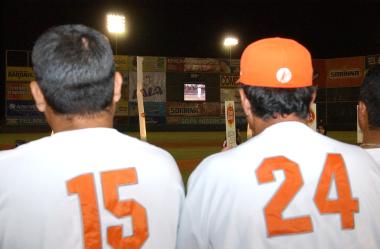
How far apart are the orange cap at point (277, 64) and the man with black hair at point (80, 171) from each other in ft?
1.77

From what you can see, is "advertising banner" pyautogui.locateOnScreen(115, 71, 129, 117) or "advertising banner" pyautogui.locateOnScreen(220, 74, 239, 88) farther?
"advertising banner" pyautogui.locateOnScreen(220, 74, 239, 88)

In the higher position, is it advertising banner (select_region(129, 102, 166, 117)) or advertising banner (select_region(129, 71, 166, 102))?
advertising banner (select_region(129, 71, 166, 102))

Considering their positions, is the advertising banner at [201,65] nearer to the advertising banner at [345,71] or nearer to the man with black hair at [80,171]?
the advertising banner at [345,71]

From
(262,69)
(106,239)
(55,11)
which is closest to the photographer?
(106,239)

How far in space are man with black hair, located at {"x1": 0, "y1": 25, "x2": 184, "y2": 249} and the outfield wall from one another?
2977 centimetres

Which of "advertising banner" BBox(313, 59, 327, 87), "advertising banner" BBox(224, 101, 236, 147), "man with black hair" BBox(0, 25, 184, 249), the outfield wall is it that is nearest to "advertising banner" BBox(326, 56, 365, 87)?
the outfield wall

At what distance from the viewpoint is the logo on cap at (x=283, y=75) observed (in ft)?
7.12

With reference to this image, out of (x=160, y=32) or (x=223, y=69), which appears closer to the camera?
(x=223, y=69)

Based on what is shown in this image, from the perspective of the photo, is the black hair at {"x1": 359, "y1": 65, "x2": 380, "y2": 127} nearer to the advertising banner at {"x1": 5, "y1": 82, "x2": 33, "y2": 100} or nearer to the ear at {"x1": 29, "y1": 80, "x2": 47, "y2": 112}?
the ear at {"x1": 29, "y1": 80, "x2": 47, "y2": 112}

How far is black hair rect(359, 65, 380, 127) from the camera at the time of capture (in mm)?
2799

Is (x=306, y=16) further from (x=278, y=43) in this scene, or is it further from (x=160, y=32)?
(x=278, y=43)

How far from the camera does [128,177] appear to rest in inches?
78.7

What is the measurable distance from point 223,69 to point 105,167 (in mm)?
33621

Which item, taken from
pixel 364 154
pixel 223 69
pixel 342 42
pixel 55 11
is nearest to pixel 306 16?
pixel 342 42
